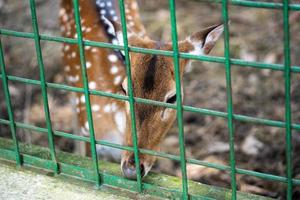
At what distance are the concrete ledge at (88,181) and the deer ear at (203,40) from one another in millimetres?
853

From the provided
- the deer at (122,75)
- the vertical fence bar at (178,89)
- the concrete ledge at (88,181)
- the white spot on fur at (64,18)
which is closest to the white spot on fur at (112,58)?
the deer at (122,75)

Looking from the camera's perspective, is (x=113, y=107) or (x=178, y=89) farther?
(x=113, y=107)

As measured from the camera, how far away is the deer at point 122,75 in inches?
137

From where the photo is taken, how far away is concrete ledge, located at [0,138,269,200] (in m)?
3.01

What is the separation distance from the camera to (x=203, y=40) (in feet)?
12.0

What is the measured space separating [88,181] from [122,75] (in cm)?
149

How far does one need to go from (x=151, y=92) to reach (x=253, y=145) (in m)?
1.47

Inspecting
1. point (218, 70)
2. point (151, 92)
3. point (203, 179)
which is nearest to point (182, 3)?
point (218, 70)

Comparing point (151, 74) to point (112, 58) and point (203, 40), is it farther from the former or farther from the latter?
point (112, 58)

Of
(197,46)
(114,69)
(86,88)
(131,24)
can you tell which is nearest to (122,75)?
(114,69)

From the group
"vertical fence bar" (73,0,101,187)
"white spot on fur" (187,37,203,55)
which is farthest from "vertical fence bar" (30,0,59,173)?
"white spot on fur" (187,37,203,55)

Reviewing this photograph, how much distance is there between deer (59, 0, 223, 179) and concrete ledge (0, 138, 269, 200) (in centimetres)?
8

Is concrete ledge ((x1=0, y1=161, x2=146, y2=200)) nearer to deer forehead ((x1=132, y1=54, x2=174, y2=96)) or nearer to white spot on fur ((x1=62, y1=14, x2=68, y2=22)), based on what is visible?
deer forehead ((x1=132, y1=54, x2=174, y2=96))

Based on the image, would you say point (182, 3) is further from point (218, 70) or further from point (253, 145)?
point (253, 145)
